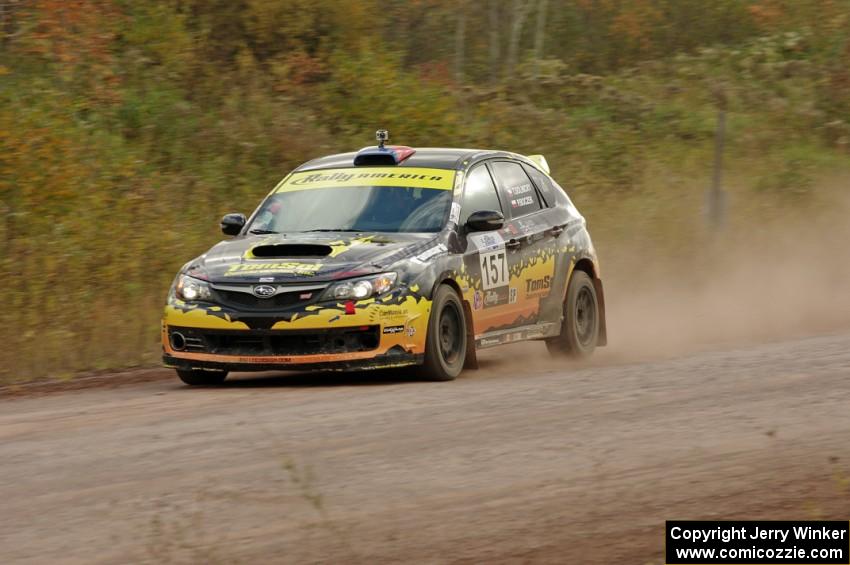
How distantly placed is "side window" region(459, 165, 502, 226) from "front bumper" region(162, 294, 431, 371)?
137cm

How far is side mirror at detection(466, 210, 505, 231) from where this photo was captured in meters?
11.3

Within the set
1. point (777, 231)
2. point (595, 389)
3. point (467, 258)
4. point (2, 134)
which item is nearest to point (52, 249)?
point (2, 134)

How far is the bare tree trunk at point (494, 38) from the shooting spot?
29609 millimetres

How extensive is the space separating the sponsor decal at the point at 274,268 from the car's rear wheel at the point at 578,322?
319 cm

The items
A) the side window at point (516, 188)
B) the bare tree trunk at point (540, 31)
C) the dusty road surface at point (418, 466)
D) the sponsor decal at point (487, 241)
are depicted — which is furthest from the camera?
the bare tree trunk at point (540, 31)

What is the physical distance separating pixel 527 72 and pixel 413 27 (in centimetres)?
266

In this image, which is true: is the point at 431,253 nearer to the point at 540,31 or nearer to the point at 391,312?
the point at 391,312

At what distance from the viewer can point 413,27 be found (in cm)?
2939

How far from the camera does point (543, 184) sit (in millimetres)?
13203

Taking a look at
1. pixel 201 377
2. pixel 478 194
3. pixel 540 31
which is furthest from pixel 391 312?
pixel 540 31

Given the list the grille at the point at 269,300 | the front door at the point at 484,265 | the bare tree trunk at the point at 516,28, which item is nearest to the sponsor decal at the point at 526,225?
the front door at the point at 484,265

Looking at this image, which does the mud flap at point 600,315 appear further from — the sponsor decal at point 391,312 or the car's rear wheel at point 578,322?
the sponsor decal at point 391,312

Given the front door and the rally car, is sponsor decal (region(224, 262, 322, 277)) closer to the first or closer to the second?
the rally car

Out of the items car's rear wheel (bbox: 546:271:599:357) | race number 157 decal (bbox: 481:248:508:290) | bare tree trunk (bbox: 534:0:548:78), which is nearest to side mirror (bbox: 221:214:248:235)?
race number 157 decal (bbox: 481:248:508:290)
